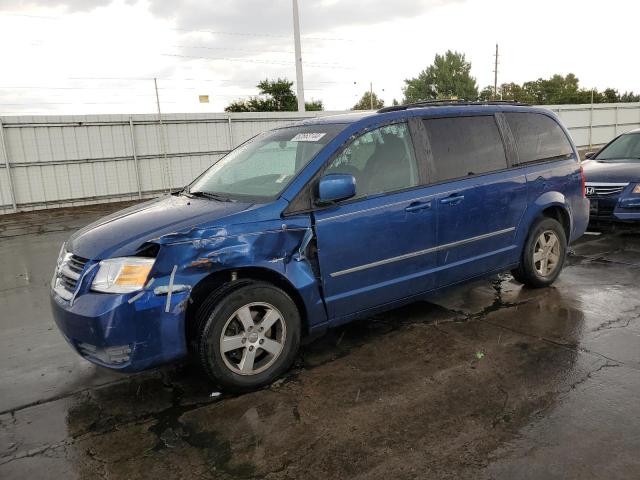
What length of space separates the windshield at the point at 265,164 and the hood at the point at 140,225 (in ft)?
0.86

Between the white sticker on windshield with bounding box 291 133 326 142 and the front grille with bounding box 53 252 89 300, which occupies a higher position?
the white sticker on windshield with bounding box 291 133 326 142

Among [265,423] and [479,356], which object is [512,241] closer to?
[479,356]

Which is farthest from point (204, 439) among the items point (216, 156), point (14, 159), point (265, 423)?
point (216, 156)

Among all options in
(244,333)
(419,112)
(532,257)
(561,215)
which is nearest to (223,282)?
(244,333)

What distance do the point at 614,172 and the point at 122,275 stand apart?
285 inches

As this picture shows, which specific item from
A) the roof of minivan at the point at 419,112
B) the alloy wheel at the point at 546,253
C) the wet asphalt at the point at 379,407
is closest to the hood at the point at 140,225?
the wet asphalt at the point at 379,407

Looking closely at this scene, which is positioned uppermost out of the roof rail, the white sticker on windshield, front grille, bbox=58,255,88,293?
the roof rail

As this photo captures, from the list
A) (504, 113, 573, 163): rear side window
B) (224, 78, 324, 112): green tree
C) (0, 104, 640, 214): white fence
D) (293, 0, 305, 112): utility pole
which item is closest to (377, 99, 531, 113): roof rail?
(504, 113, 573, 163): rear side window

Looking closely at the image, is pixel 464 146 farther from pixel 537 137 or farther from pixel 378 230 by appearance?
pixel 378 230

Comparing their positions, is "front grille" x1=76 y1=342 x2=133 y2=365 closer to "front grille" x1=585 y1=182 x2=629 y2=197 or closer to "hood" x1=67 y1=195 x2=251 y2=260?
"hood" x1=67 y1=195 x2=251 y2=260

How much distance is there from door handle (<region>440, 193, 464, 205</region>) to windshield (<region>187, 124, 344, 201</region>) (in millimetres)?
1044

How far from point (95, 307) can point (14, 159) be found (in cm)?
1310

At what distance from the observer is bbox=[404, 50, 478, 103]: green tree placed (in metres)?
84.2

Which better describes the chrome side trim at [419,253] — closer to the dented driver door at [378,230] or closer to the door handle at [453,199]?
the dented driver door at [378,230]
